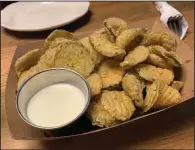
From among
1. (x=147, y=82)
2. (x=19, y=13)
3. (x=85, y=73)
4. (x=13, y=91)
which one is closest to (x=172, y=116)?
(x=147, y=82)

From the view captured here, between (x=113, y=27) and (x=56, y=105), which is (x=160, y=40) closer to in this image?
(x=113, y=27)

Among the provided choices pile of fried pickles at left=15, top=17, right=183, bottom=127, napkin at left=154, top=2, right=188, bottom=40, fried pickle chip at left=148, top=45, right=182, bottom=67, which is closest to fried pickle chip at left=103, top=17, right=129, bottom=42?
pile of fried pickles at left=15, top=17, right=183, bottom=127

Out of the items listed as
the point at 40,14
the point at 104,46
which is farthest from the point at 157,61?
the point at 40,14

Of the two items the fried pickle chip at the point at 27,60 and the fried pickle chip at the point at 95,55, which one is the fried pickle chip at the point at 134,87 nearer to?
the fried pickle chip at the point at 95,55

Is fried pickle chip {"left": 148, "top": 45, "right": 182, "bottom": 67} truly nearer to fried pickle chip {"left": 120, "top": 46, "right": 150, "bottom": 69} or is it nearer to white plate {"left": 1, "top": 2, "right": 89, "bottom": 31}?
fried pickle chip {"left": 120, "top": 46, "right": 150, "bottom": 69}

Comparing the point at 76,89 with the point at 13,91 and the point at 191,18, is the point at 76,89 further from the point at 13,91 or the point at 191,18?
the point at 191,18
